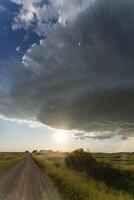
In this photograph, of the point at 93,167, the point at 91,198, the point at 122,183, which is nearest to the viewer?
the point at 91,198

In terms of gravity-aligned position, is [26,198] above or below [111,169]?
below

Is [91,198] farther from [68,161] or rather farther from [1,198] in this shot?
[68,161]

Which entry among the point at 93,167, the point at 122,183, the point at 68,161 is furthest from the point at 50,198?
the point at 68,161

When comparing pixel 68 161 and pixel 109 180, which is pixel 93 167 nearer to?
pixel 109 180

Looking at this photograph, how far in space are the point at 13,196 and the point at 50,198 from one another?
2631mm

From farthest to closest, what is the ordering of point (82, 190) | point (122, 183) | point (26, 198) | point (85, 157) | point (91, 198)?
point (85, 157), point (122, 183), point (82, 190), point (26, 198), point (91, 198)

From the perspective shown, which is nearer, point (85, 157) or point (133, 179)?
point (133, 179)

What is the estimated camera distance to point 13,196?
20.0m

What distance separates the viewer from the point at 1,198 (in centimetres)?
1894

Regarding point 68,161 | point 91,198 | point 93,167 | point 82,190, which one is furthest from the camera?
point 68,161

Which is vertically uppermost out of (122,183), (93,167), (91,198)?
(93,167)

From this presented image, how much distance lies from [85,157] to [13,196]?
27.7m

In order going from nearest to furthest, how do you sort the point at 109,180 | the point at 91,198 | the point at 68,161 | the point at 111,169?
the point at 91,198
the point at 109,180
the point at 111,169
the point at 68,161

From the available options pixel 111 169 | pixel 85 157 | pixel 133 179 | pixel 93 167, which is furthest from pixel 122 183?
pixel 85 157
